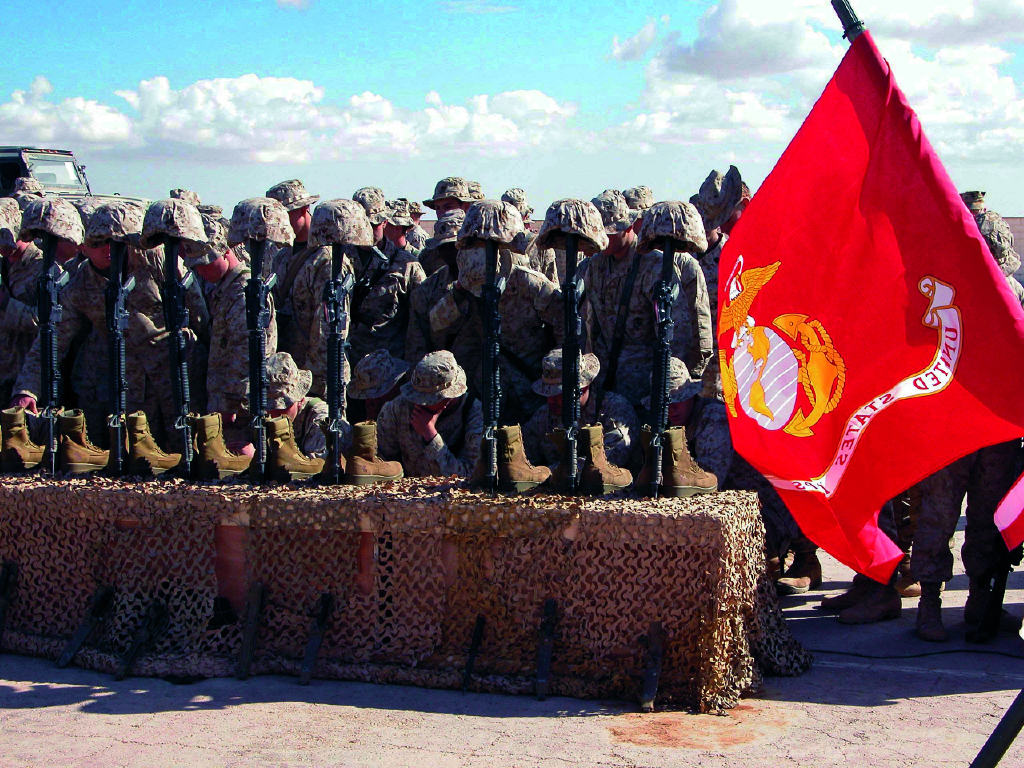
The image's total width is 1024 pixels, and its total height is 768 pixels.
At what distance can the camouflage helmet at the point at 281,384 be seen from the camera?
5488mm

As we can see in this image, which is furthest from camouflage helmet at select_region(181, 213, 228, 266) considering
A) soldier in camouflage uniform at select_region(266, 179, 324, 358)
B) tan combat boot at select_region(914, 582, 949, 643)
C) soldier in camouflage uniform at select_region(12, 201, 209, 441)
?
tan combat boot at select_region(914, 582, 949, 643)

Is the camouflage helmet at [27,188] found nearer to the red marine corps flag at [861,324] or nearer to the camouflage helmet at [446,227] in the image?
the camouflage helmet at [446,227]

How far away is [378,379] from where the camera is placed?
593 cm

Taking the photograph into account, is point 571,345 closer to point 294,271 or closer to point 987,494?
point 987,494

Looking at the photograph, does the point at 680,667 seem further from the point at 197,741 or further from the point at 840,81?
the point at 840,81

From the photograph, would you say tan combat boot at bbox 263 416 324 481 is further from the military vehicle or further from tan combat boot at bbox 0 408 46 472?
the military vehicle

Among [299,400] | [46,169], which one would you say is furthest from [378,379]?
[46,169]

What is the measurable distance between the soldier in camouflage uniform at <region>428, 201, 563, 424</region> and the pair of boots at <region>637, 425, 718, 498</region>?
1848mm

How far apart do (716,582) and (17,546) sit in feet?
10.2

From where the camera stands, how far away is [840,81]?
3.78 meters

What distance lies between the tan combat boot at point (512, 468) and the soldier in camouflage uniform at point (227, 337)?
1924 millimetres

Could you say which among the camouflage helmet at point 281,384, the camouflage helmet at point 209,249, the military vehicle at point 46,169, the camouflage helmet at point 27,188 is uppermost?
the military vehicle at point 46,169

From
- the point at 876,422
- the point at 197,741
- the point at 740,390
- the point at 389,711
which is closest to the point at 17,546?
the point at 197,741

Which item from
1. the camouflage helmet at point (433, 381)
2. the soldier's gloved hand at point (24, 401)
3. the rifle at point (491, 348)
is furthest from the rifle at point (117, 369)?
the rifle at point (491, 348)
